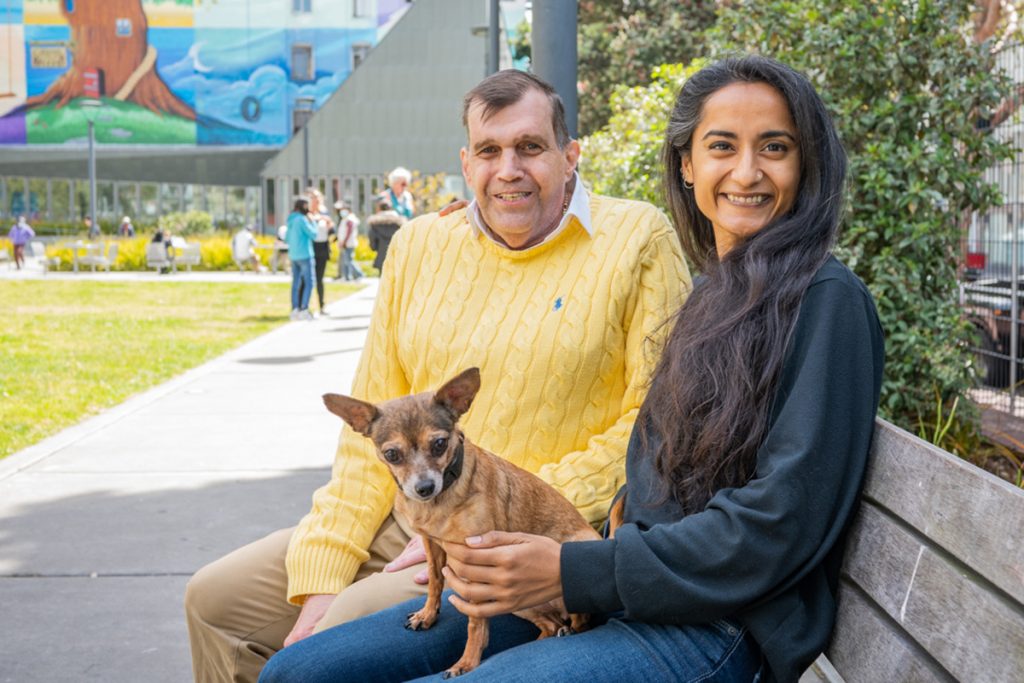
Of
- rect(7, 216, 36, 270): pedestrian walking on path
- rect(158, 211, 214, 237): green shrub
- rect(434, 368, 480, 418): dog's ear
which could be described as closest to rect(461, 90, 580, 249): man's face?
rect(434, 368, 480, 418): dog's ear

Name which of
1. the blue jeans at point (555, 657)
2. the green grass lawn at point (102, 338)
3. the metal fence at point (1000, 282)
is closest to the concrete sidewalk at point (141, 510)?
the green grass lawn at point (102, 338)

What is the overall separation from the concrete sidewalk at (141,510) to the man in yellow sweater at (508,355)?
1.33 meters

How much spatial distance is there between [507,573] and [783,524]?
22.1 inches

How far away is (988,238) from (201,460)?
20.4ft

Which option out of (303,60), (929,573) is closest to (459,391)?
(929,573)

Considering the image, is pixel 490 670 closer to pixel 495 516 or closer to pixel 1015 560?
pixel 495 516

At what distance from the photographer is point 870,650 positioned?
2293 millimetres

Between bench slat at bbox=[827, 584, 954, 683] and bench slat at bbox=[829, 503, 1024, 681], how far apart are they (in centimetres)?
3

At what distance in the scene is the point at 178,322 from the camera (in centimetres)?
1830

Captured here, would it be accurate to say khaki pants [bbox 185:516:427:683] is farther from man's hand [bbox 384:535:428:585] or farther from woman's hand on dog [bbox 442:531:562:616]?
woman's hand on dog [bbox 442:531:562:616]

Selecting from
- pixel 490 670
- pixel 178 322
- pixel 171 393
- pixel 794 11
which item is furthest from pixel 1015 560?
pixel 178 322

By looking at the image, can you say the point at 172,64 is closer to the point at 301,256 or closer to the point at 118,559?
the point at 301,256

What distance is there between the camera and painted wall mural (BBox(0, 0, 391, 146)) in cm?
6769

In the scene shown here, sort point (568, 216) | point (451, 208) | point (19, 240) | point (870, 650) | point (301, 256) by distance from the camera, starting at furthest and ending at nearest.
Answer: point (19, 240) < point (301, 256) < point (451, 208) < point (568, 216) < point (870, 650)
